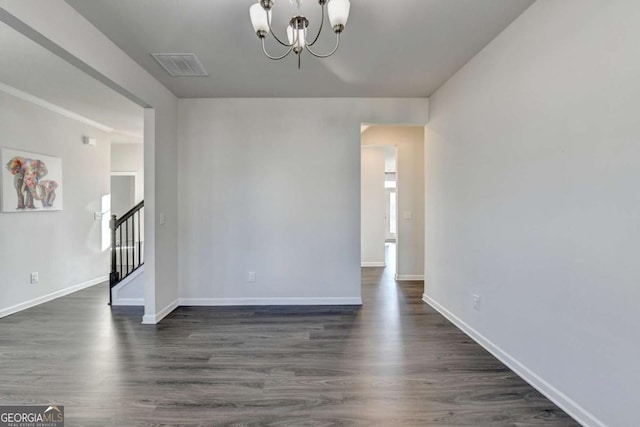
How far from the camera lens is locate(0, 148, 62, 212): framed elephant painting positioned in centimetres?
344

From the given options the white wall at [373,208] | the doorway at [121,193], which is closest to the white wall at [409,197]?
the white wall at [373,208]

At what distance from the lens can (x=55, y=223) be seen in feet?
13.4

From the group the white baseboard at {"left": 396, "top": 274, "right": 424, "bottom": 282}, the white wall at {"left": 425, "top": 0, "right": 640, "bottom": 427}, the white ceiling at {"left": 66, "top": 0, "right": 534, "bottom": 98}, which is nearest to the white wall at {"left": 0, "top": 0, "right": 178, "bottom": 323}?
the white ceiling at {"left": 66, "top": 0, "right": 534, "bottom": 98}

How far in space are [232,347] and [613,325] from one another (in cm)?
262

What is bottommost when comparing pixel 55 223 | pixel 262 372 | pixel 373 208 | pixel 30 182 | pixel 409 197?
pixel 262 372

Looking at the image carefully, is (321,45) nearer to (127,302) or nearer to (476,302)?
(476,302)

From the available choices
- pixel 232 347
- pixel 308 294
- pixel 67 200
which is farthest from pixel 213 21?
pixel 67 200

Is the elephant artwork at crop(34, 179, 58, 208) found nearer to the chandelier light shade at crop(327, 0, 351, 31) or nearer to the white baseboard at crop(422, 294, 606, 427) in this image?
the chandelier light shade at crop(327, 0, 351, 31)

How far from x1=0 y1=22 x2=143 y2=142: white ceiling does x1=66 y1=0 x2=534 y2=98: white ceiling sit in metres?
0.76

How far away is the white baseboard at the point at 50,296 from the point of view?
3419 mm

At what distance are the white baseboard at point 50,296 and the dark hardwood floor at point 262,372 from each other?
12 centimetres

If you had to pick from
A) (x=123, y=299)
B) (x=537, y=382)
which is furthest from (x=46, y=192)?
(x=537, y=382)

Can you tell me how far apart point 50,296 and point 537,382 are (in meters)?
5.49

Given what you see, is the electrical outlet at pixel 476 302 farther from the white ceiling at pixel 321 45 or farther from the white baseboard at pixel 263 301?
the white ceiling at pixel 321 45
